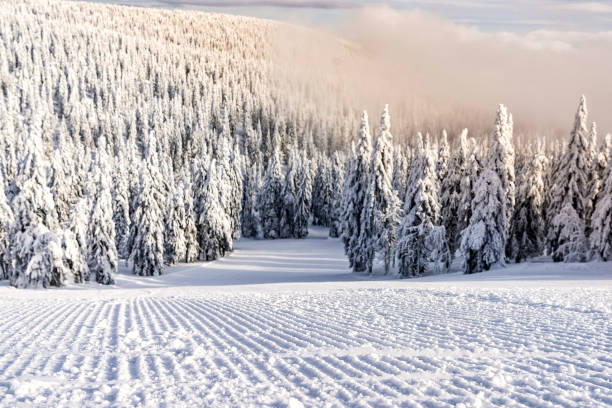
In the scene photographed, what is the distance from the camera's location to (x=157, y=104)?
167250 mm

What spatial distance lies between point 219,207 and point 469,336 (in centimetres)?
5104

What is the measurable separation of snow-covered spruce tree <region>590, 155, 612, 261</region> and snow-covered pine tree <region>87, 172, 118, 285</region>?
37475 mm

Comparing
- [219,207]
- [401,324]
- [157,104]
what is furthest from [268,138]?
[401,324]

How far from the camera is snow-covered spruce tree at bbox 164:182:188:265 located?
53438 millimetres

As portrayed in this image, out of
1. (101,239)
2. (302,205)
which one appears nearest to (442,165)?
(101,239)

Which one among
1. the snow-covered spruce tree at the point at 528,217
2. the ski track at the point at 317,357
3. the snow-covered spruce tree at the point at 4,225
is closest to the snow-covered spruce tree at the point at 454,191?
the snow-covered spruce tree at the point at 528,217

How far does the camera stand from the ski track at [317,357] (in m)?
6.46

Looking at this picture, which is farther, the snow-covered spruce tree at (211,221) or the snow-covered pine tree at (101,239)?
the snow-covered spruce tree at (211,221)

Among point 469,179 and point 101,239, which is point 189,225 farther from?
point 469,179

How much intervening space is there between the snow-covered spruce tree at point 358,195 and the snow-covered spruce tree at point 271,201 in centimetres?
4301

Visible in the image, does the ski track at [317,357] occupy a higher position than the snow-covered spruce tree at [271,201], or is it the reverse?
the snow-covered spruce tree at [271,201]

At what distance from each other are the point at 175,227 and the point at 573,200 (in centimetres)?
3977

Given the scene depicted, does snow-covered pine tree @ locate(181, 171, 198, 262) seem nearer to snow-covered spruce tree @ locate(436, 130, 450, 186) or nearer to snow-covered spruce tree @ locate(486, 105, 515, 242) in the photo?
snow-covered spruce tree @ locate(436, 130, 450, 186)

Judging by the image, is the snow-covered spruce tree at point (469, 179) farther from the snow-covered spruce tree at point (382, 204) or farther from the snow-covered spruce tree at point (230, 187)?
the snow-covered spruce tree at point (230, 187)
